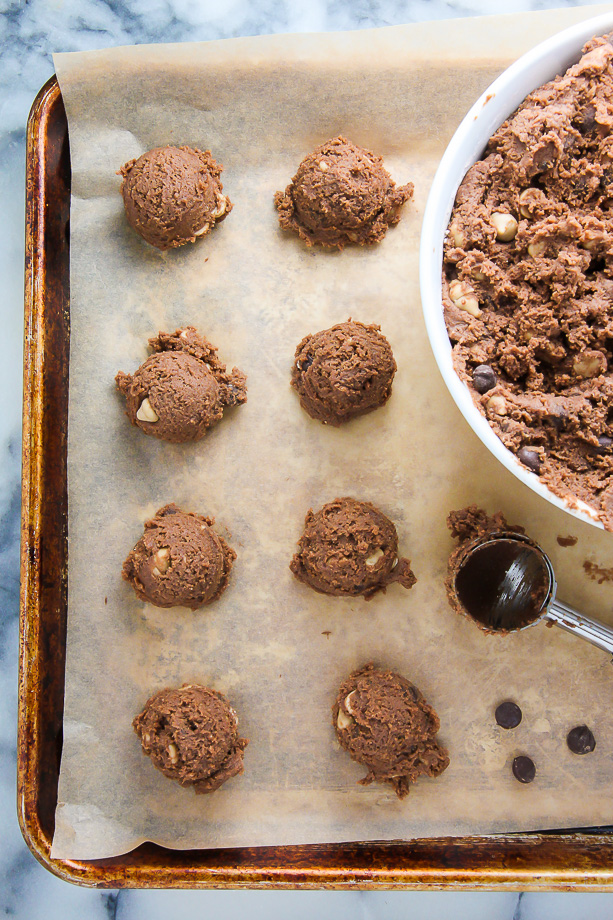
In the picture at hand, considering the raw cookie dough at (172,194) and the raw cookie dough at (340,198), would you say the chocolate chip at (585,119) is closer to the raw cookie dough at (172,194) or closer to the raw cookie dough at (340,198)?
the raw cookie dough at (340,198)

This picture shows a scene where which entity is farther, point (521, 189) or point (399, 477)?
point (399, 477)

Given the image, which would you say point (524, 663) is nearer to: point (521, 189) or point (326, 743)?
point (326, 743)

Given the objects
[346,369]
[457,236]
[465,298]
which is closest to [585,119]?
[457,236]

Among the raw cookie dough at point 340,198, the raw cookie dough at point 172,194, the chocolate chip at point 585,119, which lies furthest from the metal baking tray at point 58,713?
the chocolate chip at point 585,119

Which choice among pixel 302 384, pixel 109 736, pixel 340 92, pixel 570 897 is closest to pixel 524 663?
pixel 570 897

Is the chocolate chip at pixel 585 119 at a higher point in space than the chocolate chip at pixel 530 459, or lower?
higher

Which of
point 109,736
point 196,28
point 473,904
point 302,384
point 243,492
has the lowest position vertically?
point 473,904
